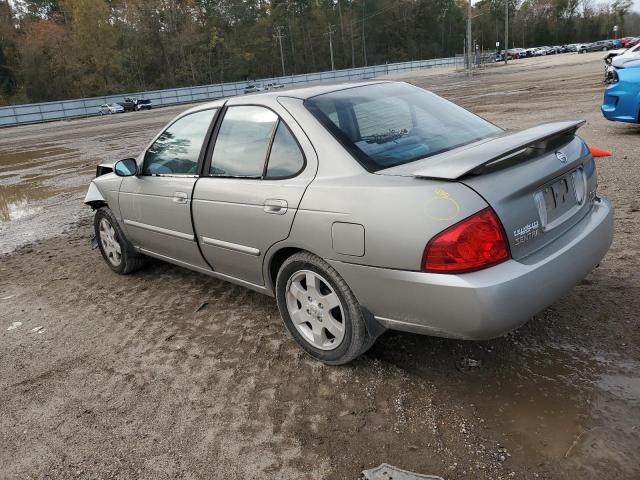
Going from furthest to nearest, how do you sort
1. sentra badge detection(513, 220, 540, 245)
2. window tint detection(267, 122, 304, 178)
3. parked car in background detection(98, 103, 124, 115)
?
parked car in background detection(98, 103, 124, 115)
window tint detection(267, 122, 304, 178)
sentra badge detection(513, 220, 540, 245)

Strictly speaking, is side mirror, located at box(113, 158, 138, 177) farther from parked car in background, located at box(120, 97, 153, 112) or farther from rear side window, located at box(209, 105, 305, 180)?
parked car in background, located at box(120, 97, 153, 112)

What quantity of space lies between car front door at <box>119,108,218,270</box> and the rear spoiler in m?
1.79

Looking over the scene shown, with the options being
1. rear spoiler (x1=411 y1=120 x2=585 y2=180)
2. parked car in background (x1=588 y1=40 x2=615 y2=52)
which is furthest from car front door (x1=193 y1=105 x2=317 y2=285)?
parked car in background (x1=588 y1=40 x2=615 y2=52)

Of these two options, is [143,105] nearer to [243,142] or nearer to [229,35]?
[229,35]

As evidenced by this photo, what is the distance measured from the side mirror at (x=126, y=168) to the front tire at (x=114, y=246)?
0.66 meters

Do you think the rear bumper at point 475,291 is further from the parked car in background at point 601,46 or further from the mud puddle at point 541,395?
the parked car in background at point 601,46

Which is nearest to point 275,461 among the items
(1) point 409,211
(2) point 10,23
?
(1) point 409,211

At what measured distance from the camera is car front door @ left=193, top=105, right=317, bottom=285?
3.01m

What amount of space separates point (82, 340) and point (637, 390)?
11.5 ft

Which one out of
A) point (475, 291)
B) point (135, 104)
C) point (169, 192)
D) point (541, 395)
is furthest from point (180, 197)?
point (135, 104)

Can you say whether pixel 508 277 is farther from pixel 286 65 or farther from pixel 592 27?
pixel 592 27

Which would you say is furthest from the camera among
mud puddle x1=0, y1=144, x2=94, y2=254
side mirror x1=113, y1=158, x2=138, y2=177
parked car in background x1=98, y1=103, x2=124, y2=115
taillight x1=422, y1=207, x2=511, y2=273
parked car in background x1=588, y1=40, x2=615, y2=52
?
parked car in background x1=588, y1=40, x2=615, y2=52

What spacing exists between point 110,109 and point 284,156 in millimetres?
50028

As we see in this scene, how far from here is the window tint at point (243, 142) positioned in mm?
3283
